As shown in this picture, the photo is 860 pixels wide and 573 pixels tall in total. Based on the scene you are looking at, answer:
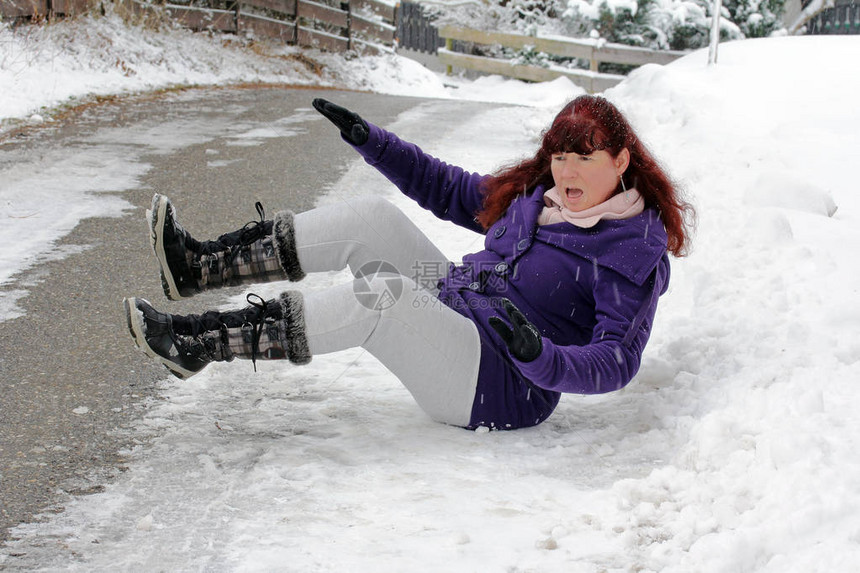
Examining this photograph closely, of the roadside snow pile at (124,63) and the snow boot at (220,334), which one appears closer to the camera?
the snow boot at (220,334)

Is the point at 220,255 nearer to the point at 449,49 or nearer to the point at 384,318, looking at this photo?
the point at 384,318

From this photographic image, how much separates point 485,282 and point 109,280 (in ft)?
6.81

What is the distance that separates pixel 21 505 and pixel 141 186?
3790 millimetres


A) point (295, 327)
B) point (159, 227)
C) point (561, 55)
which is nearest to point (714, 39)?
point (159, 227)

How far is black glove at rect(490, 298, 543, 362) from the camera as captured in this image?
2.47m

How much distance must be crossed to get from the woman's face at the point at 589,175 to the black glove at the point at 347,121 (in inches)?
32.3

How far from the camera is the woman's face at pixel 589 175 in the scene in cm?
298

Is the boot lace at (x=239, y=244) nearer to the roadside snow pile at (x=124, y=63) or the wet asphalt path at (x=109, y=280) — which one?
the wet asphalt path at (x=109, y=280)

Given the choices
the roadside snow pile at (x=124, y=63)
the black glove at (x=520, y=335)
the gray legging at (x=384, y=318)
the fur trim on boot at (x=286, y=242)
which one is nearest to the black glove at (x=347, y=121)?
the gray legging at (x=384, y=318)

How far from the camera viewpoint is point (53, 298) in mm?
3980

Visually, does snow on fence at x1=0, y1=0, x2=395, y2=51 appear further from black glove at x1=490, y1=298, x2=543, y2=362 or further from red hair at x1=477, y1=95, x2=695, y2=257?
black glove at x1=490, y1=298, x2=543, y2=362

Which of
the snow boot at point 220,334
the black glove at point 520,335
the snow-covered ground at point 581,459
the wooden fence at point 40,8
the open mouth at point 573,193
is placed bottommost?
the snow-covered ground at point 581,459

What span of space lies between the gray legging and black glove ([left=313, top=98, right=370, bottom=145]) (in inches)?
14.2

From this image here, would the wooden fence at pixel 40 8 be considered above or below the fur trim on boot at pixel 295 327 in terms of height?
above
